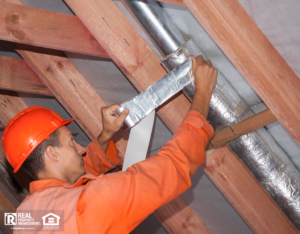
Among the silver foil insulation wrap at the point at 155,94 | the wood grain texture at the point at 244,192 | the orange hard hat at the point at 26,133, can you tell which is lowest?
the wood grain texture at the point at 244,192

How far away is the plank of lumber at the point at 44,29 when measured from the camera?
1390 millimetres

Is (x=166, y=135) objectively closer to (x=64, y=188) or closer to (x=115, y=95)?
(x=115, y=95)

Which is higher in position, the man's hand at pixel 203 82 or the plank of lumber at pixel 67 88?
the plank of lumber at pixel 67 88

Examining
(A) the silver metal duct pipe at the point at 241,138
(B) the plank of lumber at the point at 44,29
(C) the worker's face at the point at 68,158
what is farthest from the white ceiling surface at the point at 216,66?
(C) the worker's face at the point at 68,158

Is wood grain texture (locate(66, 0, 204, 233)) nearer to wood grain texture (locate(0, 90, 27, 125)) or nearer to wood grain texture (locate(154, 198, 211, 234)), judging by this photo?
wood grain texture (locate(154, 198, 211, 234))

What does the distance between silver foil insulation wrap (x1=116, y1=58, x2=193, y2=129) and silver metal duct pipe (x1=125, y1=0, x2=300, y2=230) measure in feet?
0.29

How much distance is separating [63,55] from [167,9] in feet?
3.03

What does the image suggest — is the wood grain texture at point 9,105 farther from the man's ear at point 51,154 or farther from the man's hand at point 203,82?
the man's hand at point 203,82

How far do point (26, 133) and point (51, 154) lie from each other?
A: 0.50 feet

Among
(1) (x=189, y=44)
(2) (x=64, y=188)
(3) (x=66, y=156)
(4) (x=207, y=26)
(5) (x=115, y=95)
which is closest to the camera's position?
(4) (x=207, y=26)

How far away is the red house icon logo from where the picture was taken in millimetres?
923

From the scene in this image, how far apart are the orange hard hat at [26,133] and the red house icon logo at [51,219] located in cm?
34

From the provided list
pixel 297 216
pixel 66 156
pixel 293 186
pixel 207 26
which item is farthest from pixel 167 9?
pixel 297 216

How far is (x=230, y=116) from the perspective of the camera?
1325mm
